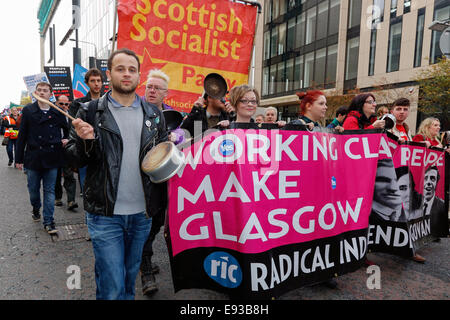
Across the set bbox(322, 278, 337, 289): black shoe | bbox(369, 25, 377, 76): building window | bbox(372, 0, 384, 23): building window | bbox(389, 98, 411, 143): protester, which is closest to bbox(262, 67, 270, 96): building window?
bbox(369, 25, 377, 76): building window

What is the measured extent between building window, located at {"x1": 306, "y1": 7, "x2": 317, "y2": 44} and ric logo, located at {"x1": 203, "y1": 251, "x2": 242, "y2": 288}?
30.9 m

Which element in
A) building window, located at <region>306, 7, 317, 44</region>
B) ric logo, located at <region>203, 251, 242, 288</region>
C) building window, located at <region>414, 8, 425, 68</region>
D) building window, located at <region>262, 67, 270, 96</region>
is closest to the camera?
ric logo, located at <region>203, 251, 242, 288</region>

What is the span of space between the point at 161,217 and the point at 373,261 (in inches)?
105

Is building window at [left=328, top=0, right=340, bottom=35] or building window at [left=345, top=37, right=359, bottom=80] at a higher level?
building window at [left=328, top=0, right=340, bottom=35]

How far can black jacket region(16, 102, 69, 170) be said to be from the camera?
4.41m

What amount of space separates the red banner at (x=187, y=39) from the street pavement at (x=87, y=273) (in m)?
2.12

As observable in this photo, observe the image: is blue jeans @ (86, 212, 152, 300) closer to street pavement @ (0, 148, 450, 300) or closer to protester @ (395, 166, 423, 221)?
street pavement @ (0, 148, 450, 300)

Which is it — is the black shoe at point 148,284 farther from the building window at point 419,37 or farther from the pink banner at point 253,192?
the building window at point 419,37

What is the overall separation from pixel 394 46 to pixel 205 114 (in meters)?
24.6

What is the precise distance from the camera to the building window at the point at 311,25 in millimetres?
29609

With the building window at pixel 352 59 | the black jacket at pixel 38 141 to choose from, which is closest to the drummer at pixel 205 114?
the black jacket at pixel 38 141

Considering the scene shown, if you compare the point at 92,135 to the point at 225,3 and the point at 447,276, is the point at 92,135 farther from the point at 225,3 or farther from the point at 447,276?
the point at 447,276

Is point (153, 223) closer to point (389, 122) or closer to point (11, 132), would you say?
point (389, 122)

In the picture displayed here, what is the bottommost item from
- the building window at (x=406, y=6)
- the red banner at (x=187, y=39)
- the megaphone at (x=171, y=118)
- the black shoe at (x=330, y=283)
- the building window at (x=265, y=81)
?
the black shoe at (x=330, y=283)
